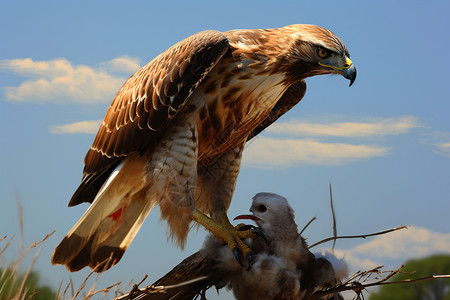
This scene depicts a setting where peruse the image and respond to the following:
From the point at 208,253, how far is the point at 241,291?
31cm

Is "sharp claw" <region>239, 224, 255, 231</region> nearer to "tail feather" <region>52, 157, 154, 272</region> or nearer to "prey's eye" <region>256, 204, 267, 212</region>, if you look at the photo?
"prey's eye" <region>256, 204, 267, 212</region>

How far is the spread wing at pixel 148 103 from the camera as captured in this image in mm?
3238

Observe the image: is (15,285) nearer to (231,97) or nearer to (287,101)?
(231,97)

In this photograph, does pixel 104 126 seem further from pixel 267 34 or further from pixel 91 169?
pixel 267 34

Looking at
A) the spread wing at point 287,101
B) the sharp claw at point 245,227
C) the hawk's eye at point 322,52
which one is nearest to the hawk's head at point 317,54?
the hawk's eye at point 322,52

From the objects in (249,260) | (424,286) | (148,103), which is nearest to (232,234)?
(249,260)

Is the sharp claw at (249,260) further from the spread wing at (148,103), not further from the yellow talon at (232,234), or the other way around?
the spread wing at (148,103)

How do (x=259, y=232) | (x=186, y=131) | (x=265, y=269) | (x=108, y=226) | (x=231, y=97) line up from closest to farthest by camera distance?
(x=265, y=269)
(x=259, y=232)
(x=186, y=131)
(x=231, y=97)
(x=108, y=226)

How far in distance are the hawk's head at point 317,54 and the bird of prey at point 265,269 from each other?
2.97 ft

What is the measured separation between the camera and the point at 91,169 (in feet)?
11.9

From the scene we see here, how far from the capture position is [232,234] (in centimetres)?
314

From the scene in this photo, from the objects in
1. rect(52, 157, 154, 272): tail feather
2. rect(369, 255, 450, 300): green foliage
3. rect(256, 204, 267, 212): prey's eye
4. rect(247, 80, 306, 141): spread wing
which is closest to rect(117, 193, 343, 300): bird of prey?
rect(256, 204, 267, 212): prey's eye

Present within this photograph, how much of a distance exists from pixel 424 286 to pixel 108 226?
19.7ft

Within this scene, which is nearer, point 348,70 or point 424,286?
point 348,70
